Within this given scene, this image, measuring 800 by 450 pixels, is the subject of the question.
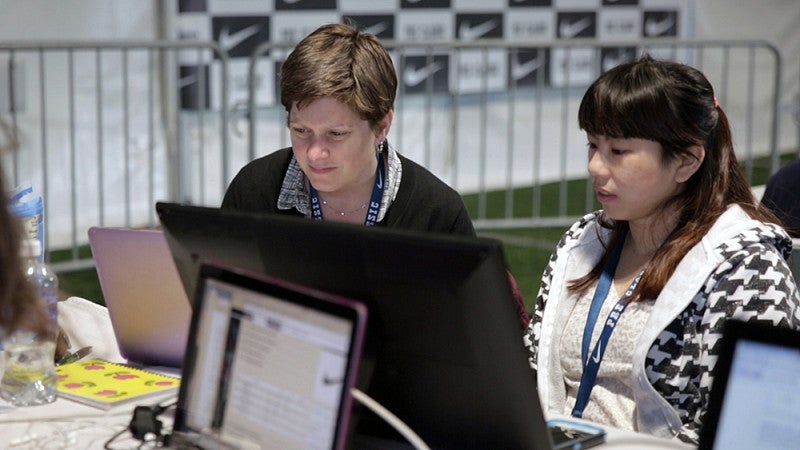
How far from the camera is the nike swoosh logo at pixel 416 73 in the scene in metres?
6.02

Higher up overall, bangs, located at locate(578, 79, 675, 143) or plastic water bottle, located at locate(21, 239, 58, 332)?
bangs, located at locate(578, 79, 675, 143)

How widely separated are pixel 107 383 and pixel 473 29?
16.0 ft

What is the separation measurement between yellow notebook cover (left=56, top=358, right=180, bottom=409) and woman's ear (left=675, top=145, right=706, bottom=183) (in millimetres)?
984

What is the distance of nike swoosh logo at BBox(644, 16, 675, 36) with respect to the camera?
270 inches

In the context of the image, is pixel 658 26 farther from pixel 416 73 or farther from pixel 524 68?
pixel 416 73

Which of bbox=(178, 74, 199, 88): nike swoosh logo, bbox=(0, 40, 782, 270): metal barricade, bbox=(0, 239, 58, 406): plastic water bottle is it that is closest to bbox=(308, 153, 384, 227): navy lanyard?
bbox=(0, 239, 58, 406): plastic water bottle

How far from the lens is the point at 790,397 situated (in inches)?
46.6

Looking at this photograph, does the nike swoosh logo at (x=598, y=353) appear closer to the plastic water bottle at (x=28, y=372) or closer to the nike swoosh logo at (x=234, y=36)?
the plastic water bottle at (x=28, y=372)

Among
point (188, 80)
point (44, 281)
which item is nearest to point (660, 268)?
point (44, 281)

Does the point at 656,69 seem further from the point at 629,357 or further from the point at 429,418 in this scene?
the point at 429,418

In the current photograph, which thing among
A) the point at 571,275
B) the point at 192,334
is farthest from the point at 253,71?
the point at 192,334

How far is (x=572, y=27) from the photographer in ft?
22.0

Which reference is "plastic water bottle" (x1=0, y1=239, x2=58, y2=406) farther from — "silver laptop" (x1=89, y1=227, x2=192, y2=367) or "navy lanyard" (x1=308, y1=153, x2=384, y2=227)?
"navy lanyard" (x1=308, y1=153, x2=384, y2=227)

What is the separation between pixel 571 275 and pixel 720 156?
0.38 meters
